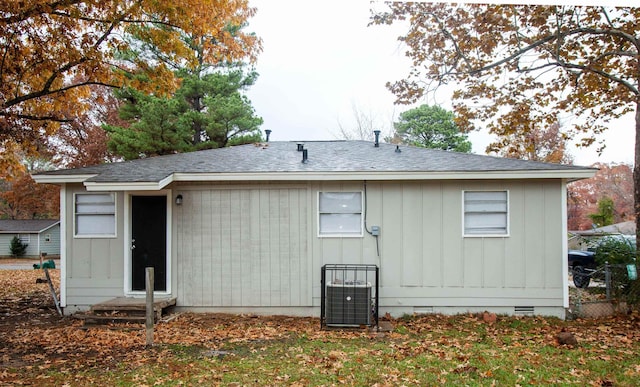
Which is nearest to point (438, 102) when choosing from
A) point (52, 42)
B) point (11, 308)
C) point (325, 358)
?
point (325, 358)

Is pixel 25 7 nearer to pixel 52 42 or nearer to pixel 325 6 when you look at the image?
pixel 52 42

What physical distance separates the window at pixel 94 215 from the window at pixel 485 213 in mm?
5869

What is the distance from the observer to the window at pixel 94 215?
8.05m

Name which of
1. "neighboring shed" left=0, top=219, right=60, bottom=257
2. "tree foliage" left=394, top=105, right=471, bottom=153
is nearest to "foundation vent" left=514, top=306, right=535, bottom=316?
"tree foliage" left=394, top=105, right=471, bottom=153

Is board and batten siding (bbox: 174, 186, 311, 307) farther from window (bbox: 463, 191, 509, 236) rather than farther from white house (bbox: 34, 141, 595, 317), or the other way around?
window (bbox: 463, 191, 509, 236)

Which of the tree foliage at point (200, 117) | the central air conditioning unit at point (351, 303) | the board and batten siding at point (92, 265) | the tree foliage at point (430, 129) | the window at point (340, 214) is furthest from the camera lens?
the tree foliage at point (430, 129)

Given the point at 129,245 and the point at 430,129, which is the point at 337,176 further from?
the point at 430,129

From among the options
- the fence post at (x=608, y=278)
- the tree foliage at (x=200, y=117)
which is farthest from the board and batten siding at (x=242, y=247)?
the tree foliage at (x=200, y=117)

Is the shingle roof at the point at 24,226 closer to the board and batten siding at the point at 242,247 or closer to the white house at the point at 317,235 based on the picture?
the white house at the point at 317,235

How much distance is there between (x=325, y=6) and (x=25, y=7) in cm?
559

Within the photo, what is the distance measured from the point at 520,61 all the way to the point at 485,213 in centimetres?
362

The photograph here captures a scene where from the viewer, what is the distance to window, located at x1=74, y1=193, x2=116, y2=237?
8055 millimetres

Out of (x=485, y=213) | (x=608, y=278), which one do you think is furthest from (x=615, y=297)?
(x=485, y=213)

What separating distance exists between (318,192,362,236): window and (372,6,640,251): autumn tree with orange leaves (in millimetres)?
3812
